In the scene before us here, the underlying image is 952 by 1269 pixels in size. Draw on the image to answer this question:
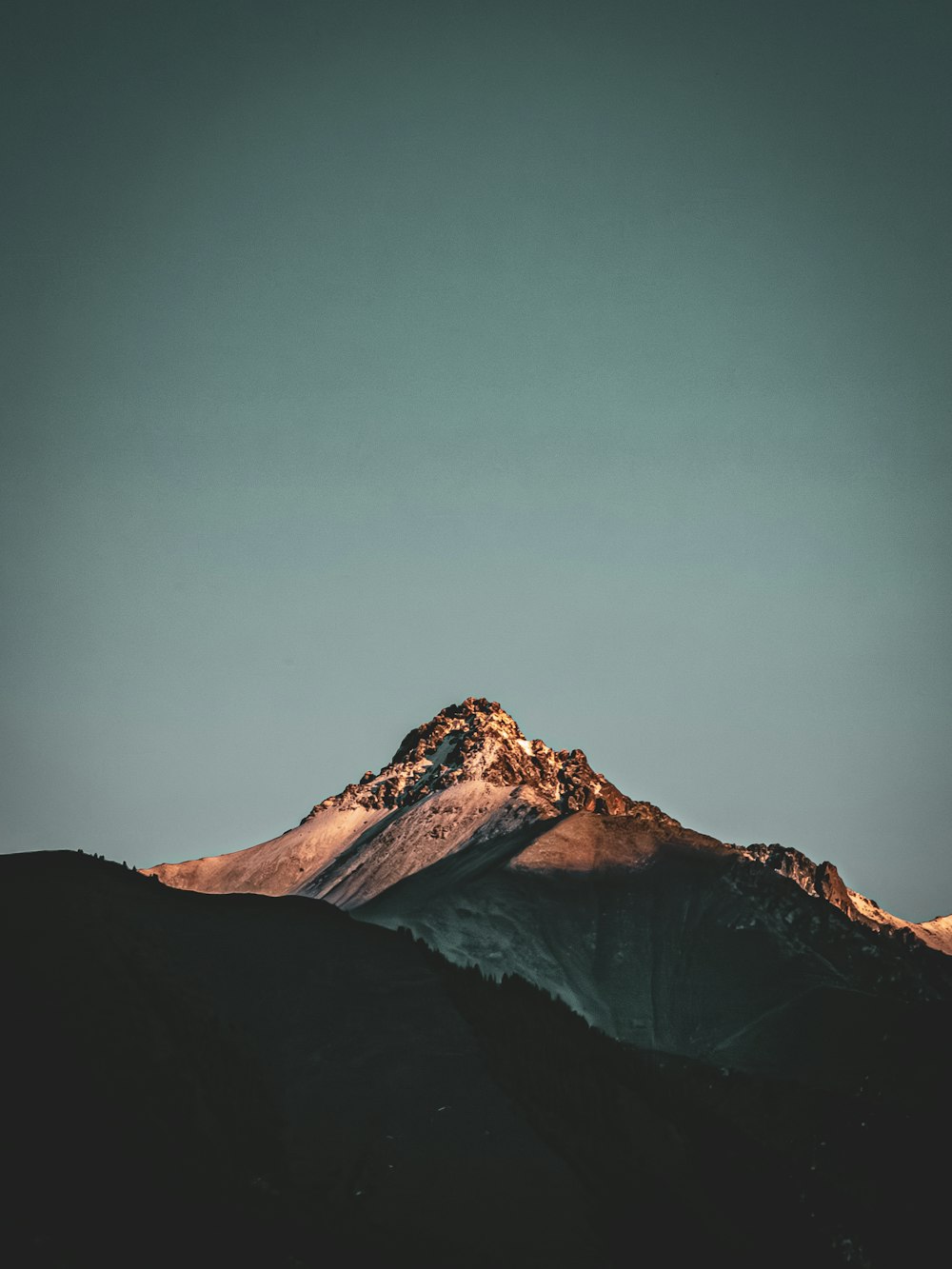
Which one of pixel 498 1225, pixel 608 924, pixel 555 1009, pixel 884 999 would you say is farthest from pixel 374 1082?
pixel 608 924

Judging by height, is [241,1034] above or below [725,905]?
below

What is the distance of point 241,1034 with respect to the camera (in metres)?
81.5

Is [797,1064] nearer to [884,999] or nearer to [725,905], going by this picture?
[884,999]

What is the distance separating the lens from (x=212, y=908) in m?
100

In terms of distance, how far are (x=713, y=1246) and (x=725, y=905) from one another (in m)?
124

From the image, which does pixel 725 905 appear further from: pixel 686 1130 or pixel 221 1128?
pixel 221 1128

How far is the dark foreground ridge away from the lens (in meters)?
62.9

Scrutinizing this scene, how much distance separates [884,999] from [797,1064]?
22.4m

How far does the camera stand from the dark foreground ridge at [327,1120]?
206ft

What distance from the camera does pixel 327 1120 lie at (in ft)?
243

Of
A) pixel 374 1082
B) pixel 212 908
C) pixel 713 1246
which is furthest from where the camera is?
pixel 212 908

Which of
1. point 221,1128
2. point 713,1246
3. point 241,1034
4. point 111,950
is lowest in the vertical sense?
point 713,1246

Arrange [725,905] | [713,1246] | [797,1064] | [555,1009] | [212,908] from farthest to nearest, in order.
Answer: [725,905] → [797,1064] → [555,1009] → [212,908] → [713,1246]

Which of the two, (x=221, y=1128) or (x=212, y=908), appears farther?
(x=212, y=908)
